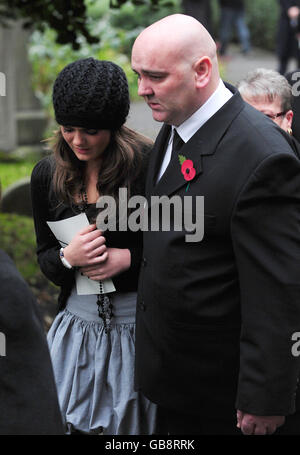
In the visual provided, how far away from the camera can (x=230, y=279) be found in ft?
8.23

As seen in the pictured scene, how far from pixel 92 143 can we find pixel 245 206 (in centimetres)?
70

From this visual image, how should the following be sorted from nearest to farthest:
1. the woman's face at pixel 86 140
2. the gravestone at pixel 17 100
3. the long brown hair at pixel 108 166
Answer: the woman's face at pixel 86 140
the long brown hair at pixel 108 166
the gravestone at pixel 17 100

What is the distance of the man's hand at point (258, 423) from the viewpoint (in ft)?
8.21

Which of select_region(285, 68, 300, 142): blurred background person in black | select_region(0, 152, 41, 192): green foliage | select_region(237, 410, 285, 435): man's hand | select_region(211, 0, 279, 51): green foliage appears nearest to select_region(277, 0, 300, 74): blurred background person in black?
select_region(0, 152, 41, 192): green foliage

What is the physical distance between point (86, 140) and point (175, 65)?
20.3 inches

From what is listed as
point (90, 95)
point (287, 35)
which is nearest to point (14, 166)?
point (287, 35)

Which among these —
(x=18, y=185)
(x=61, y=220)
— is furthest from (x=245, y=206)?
(x=18, y=185)

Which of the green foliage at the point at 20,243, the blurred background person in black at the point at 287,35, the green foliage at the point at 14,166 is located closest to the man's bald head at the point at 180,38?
the green foliage at the point at 20,243

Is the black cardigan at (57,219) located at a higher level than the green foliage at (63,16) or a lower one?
lower

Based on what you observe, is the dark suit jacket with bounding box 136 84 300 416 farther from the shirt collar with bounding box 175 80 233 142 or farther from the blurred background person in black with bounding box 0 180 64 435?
the blurred background person in black with bounding box 0 180 64 435

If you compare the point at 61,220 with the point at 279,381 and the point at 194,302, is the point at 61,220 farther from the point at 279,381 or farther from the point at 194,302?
the point at 279,381

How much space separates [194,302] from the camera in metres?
2.54

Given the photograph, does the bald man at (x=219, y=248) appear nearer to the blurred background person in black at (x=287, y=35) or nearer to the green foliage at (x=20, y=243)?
the green foliage at (x=20, y=243)

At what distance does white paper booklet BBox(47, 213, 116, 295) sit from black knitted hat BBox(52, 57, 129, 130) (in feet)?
1.24
